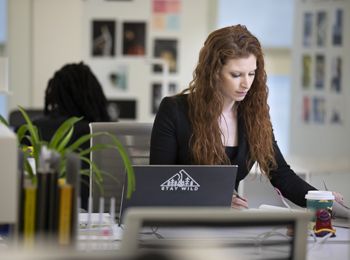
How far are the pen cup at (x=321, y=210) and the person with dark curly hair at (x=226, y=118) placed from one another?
349mm

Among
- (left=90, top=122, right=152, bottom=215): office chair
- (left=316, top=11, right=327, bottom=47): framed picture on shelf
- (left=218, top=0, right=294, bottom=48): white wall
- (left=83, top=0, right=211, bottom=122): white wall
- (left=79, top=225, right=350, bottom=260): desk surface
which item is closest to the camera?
(left=79, top=225, right=350, bottom=260): desk surface

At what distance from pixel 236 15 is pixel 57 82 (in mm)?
2910

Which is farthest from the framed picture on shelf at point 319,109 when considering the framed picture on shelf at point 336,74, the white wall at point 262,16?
the white wall at point 262,16

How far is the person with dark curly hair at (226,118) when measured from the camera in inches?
118

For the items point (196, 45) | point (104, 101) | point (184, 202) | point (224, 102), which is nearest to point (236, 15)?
point (196, 45)

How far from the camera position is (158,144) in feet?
9.94

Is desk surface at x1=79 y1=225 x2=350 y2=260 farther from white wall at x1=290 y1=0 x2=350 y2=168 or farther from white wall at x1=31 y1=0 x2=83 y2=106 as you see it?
white wall at x1=31 y1=0 x2=83 y2=106

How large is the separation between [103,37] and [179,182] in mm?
4417

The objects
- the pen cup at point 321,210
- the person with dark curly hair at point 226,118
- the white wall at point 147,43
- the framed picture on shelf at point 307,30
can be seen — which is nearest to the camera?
the pen cup at point 321,210

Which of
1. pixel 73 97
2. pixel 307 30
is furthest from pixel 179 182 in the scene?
pixel 307 30

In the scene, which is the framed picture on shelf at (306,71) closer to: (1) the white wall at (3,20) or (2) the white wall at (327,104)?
(2) the white wall at (327,104)

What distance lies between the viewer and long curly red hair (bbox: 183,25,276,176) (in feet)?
9.86

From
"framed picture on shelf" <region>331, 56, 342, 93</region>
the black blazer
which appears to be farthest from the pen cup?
"framed picture on shelf" <region>331, 56, 342, 93</region>

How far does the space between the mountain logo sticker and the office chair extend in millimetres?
923
